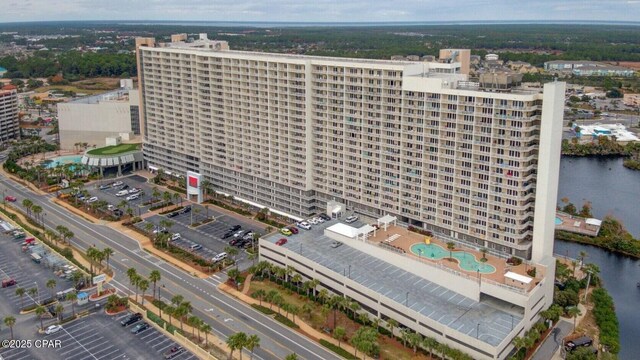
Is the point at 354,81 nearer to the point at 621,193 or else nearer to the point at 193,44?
the point at 193,44

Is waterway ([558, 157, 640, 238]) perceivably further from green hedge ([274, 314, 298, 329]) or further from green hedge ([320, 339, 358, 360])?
green hedge ([274, 314, 298, 329])

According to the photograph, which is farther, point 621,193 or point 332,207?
point 621,193

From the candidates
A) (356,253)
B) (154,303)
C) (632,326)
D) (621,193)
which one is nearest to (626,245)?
A: (632,326)

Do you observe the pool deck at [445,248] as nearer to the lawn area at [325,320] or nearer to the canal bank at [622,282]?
the lawn area at [325,320]

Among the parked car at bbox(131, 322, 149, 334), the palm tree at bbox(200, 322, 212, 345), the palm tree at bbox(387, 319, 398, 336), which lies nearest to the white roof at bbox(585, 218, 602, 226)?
the palm tree at bbox(387, 319, 398, 336)

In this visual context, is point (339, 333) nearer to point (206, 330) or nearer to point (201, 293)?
point (206, 330)

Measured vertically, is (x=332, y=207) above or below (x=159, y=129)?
below

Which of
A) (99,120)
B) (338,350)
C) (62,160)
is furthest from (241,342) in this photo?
(99,120)
